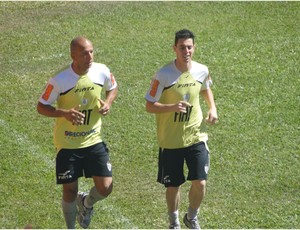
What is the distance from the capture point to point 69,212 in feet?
41.9

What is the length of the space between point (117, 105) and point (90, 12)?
4.42 m

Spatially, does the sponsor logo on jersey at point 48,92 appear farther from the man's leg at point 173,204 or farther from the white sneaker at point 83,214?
the man's leg at point 173,204

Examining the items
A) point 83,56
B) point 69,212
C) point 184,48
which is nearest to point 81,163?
point 69,212

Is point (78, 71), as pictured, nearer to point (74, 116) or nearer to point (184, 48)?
point (74, 116)

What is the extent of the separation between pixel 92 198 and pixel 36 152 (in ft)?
8.88

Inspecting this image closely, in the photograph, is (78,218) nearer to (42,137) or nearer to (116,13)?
(42,137)

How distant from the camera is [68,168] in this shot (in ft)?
41.0

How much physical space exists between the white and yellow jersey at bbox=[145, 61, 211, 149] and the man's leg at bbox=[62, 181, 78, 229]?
1.26m

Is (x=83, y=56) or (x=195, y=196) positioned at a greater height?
(x=83, y=56)

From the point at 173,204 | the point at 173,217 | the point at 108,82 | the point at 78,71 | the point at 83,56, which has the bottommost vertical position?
the point at 173,217

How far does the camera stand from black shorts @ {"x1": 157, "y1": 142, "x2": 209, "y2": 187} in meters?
12.7

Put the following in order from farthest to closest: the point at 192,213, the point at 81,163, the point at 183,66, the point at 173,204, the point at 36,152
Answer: the point at 36,152 < the point at 192,213 < the point at 173,204 < the point at 81,163 < the point at 183,66

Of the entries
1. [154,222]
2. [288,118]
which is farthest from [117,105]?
[154,222]

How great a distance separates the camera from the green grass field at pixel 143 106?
13.9m
